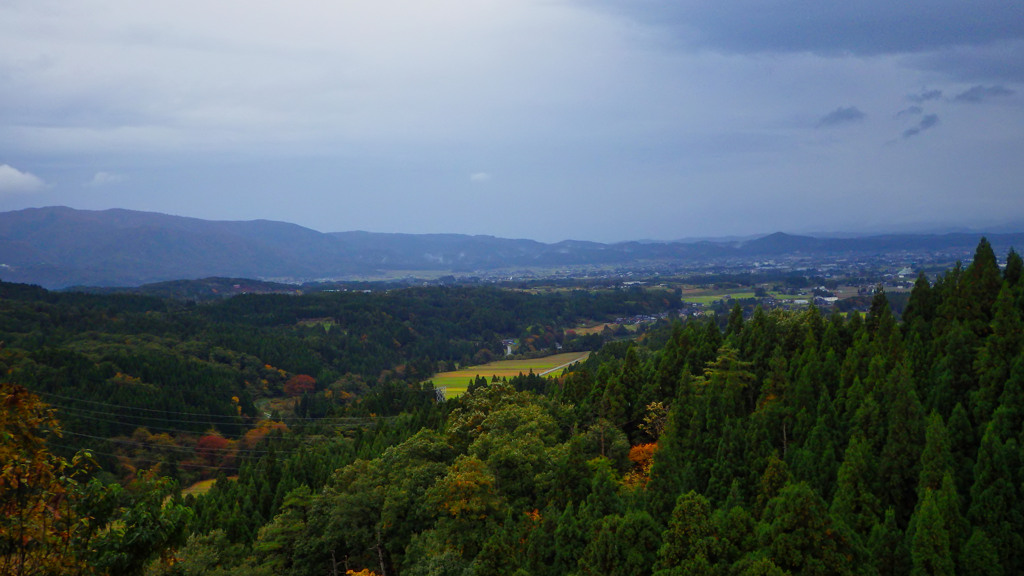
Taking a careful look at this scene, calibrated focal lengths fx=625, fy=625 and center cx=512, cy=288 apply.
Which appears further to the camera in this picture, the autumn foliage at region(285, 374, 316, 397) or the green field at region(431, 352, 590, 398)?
the autumn foliage at region(285, 374, 316, 397)

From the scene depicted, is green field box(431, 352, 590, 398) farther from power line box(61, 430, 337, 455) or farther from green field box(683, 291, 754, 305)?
green field box(683, 291, 754, 305)

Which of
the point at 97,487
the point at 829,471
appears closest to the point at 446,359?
the point at 829,471

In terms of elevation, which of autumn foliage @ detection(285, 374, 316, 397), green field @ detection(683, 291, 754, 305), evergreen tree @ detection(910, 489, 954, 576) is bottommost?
autumn foliage @ detection(285, 374, 316, 397)

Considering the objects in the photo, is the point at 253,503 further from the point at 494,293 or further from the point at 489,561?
the point at 494,293

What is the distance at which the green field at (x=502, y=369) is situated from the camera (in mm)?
95562

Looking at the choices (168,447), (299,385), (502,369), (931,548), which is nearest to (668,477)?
(931,548)

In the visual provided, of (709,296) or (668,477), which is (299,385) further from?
(709,296)

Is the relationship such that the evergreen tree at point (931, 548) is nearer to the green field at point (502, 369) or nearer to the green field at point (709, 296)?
the green field at point (502, 369)

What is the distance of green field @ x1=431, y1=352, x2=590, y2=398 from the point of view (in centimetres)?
9556

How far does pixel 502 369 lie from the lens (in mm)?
105500

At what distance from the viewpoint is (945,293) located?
26500 mm

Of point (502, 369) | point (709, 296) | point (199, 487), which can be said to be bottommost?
point (199, 487)

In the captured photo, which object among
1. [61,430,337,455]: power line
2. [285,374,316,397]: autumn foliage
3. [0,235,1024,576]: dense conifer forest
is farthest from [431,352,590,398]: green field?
[0,235,1024,576]: dense conifer forest

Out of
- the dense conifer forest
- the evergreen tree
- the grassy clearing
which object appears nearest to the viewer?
the dense conifer forest
